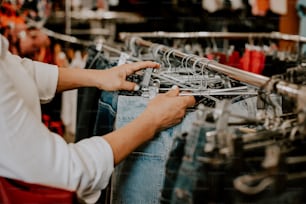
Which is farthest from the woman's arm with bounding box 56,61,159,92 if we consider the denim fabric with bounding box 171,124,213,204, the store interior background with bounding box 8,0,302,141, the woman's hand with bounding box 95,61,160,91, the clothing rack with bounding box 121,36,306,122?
the store interior background with bounding box 8,0,302,141

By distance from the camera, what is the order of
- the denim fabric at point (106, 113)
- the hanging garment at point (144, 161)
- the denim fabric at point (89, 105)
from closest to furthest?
the hanging garment at point (144, 161)
the denim fabric at point (106, 113)
the denim fabric at point (89, 105)

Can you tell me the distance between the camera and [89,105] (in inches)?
62.7

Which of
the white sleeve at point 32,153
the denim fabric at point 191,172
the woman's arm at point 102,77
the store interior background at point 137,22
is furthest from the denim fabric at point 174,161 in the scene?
the store interior background at point 137,22

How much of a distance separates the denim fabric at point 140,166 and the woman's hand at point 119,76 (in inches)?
1.8

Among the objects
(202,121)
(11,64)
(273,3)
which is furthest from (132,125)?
(273,3)

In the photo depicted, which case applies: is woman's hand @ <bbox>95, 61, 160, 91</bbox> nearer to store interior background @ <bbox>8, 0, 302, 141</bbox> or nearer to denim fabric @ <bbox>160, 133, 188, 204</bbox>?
denim fabric @ <bbox>160, 133, 188, 204</bbox>

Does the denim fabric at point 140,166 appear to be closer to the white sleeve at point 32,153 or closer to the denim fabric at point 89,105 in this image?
the white sleeve at point 32,153

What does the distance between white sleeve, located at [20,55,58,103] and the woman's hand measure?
0.12 metres

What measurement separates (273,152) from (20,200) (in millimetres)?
407


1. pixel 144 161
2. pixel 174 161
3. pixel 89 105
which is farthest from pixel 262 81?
pixel 89 105

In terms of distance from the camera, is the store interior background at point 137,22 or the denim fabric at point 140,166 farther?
the store interior background at point 137,22

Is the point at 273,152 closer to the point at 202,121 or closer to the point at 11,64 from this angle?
the point at 202,121

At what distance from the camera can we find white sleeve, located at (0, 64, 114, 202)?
32.9 inches

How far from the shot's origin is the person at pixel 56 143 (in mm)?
839
